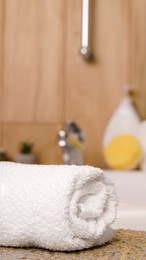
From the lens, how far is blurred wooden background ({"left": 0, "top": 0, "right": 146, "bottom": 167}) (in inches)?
61.5

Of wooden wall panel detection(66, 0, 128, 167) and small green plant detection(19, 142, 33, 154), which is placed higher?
wooden wall panel detection(66, 0, 128, 167)

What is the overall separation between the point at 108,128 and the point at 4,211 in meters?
1.03

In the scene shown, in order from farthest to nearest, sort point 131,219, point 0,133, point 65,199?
point 0,133
point 131,219
point 65,199

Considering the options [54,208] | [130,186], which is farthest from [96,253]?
[130,186]

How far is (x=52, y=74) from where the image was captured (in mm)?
1612

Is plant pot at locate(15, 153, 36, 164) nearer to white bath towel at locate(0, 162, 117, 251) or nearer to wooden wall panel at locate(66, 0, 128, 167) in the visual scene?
wooden wall panel at locate(66, 0, 128, 167)

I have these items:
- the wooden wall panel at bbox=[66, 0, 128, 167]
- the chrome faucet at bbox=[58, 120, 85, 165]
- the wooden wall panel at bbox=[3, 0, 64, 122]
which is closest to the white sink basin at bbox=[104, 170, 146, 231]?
the chrome faucet at bbox=[58, 120, 85, 165]

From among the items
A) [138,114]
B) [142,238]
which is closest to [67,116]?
[138,114]

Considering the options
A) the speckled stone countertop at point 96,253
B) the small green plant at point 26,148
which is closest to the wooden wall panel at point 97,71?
the small green plant at point 26,148

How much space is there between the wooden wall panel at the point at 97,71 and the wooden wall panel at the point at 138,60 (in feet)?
0.06

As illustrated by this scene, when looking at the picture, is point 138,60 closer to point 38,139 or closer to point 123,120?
point 123,120

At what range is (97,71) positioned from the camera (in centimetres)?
158

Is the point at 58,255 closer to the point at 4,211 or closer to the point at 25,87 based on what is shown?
the point at 4,211

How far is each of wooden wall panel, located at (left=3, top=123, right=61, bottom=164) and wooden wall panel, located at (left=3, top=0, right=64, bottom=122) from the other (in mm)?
23
